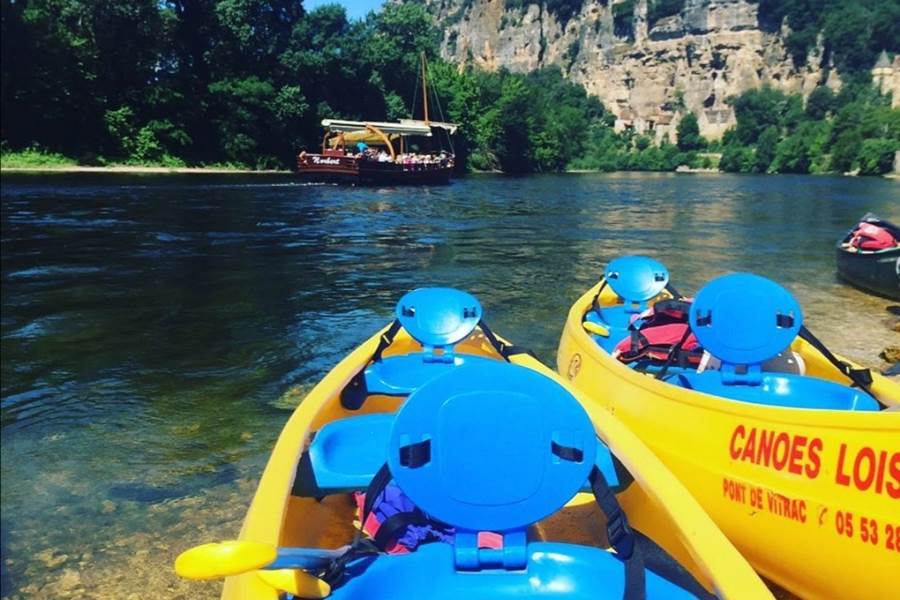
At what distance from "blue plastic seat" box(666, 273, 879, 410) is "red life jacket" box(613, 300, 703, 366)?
0.28 m

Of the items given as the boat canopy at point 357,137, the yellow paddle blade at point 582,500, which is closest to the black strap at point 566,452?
the yellow paddle blade at point 582,500

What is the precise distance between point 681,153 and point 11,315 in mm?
93623

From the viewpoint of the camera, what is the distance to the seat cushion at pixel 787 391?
13.8 ft

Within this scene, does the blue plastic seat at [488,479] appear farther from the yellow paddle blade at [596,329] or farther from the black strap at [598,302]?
the black strap at [598,302]

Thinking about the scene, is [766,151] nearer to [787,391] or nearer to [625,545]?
[787,391]

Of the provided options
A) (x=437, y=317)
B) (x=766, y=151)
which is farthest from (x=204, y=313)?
(x=766, y=151)

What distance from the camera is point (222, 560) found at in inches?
71.4

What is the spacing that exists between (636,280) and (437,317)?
2.56 meters

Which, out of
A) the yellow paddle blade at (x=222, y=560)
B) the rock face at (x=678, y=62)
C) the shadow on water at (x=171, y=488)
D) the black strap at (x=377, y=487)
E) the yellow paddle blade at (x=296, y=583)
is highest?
the rock face at (x=678, y=62)

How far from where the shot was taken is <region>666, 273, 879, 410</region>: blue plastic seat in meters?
4.42

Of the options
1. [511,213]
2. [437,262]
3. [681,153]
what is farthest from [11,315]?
[681,153]

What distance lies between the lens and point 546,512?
222 centimetres

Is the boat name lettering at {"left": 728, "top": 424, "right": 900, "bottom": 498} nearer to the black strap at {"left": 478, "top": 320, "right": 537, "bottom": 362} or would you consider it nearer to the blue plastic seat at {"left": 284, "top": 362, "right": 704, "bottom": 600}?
the blue plastic seat at {"left": 284, "top": 362, "right": 704, "bottom": 600}

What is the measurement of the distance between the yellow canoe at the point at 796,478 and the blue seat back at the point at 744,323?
53cm
